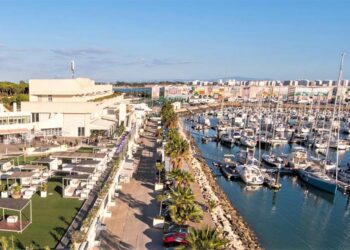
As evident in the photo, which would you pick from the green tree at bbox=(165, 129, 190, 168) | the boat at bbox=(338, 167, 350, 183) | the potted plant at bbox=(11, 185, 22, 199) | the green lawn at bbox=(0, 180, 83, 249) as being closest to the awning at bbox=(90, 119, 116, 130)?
the green tree at bbox=(165, 129, 190, 168)

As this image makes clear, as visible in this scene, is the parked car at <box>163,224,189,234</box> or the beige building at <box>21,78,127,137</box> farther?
the beige building at <box>21,78,127,137</box>

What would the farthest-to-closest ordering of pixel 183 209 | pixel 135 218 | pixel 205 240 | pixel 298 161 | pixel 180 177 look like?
pixel 298 161 → pixel 180 177 → pixel 135 218 → pixel 183 209 → pixel 205 240

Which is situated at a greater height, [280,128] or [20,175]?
[20,175]

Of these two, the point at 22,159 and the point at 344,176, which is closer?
the point at 22,159

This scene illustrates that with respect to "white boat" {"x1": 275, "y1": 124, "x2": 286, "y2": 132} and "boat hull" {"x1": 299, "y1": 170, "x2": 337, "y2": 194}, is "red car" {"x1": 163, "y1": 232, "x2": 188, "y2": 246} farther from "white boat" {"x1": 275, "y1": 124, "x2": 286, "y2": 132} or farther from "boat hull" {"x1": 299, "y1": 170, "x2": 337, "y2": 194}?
"white boat" {"x1": 275, "y1": 124, "x2": 286, "y2": 132}

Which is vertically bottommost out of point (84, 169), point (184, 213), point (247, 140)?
point (247, 140)

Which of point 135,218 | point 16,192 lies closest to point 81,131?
point 16,192

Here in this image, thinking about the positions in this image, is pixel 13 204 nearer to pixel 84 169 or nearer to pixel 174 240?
pixel 84 169

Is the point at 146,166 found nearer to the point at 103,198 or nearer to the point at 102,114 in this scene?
the point at 103,198
